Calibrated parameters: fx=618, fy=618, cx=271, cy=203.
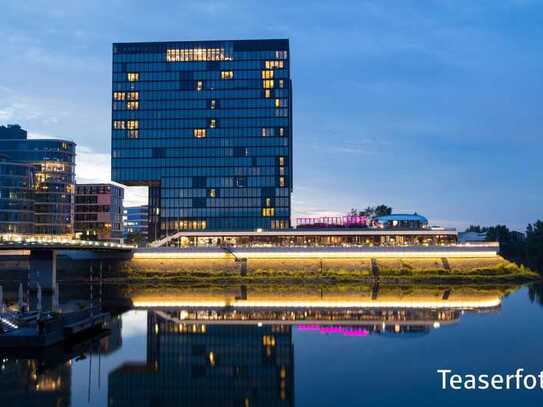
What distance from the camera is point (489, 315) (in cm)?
7188

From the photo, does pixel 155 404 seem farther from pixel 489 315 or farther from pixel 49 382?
pixel 489 315

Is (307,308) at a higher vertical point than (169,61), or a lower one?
lower

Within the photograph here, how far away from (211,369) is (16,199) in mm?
157315

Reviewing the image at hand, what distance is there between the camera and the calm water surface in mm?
38219

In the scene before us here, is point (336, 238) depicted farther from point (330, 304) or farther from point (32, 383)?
point (32, 383)

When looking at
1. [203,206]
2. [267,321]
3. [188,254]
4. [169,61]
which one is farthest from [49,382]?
[169,61]

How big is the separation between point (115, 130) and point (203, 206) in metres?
34.6

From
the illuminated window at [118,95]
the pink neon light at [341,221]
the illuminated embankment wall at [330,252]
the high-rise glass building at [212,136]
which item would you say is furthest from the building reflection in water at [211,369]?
the illuminated window at [118,95]

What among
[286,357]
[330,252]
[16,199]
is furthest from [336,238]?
[16,199]

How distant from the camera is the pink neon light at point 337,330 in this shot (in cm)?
5981

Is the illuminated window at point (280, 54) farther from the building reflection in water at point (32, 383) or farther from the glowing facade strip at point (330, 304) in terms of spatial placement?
the building reflection in water at point (32, 383)

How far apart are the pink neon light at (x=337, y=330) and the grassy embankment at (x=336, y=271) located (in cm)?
5640

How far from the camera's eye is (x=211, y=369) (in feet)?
150

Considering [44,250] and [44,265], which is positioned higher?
[44,250]
